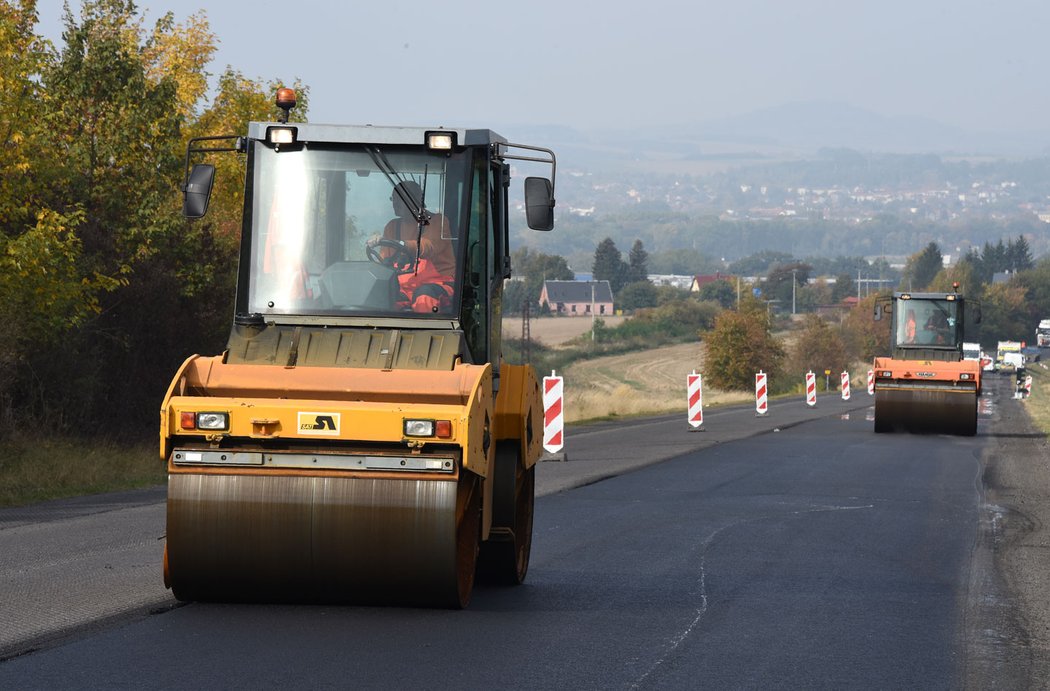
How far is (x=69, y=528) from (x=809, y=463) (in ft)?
42.3

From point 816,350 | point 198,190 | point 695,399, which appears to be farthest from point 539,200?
point 816,350

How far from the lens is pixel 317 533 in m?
7.82

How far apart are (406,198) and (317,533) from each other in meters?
2.27

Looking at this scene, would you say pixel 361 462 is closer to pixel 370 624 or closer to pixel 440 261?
pixel 370 624

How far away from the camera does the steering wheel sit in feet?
29.4

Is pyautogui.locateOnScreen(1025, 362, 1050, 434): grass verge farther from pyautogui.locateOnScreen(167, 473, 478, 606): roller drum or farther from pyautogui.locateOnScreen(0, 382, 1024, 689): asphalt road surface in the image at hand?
pyautogui.locateOnScreen(167, 473, 478, 606): roller drum

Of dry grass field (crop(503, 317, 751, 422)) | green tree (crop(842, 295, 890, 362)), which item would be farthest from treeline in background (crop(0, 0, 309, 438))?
green tree (crop(842, 295, 890, 362))

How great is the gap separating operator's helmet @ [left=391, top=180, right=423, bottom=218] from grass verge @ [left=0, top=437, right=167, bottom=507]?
7.62 meters

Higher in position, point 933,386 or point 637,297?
point 933,386

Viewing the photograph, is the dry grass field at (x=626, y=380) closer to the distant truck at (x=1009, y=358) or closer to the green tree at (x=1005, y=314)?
the distant truck at (x=1009, y=358)

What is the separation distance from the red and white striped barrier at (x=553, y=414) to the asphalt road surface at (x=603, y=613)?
16.2ft

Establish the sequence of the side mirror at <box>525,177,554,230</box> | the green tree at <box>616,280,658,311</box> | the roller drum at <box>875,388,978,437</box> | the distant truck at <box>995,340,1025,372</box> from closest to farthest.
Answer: the side mirror at <box>525,177,554,230</box> < the roller drum at <box>875,388,978,437</box> < the distant truck at <box>995,340,1025,372</box> < the green tree at <box>616,280,658,311</box>

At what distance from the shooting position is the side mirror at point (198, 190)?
8.74 m

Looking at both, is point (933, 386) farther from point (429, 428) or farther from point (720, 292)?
point (720, 292)
